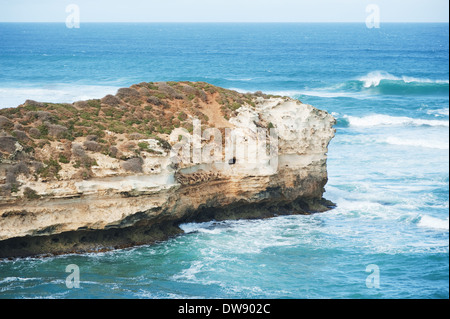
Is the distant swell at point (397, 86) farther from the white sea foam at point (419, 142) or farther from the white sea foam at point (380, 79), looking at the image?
the white sea foam at point (419, 142)

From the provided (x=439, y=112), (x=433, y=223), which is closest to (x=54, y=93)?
(x=439, y=112)

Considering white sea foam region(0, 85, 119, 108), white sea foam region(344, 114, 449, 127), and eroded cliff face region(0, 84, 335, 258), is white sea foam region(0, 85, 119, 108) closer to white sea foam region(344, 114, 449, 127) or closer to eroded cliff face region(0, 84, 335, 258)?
white sea foam region(344, 114, 449, 127)

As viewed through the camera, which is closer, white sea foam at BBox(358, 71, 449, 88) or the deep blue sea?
the deep blue sea

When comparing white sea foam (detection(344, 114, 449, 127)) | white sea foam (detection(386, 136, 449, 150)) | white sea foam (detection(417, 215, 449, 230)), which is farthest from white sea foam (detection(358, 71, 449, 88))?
white sea foam (detection(417, 215, 449, 230))

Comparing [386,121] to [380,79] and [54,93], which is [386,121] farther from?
[54,93]

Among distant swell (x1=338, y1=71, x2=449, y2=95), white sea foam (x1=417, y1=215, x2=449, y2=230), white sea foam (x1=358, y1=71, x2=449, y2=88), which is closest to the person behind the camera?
white sea foam (x1=417, y1=215, x2=449, y2=230)

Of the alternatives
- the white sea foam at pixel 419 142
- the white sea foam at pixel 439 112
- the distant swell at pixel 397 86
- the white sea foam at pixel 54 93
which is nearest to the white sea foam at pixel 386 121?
the white sea foam at pixel 439 112
